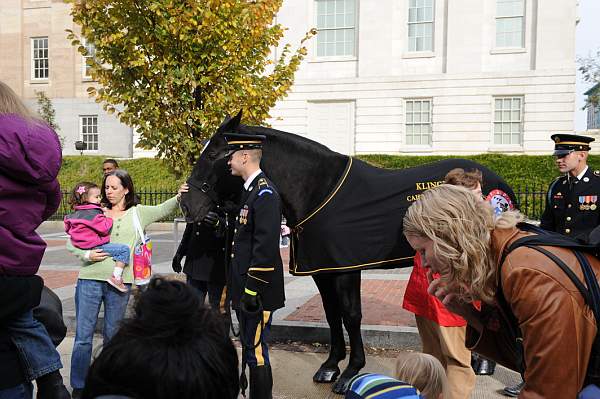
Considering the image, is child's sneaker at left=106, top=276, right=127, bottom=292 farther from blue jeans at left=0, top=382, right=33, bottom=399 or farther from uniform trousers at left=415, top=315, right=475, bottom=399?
uniform trousers at left=415, top=315, right=475, bottom=399

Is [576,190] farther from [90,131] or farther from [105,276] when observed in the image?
[90,131]

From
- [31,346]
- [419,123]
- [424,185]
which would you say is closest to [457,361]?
[424,185]

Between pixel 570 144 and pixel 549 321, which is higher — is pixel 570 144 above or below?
above

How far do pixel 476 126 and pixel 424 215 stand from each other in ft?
73.0

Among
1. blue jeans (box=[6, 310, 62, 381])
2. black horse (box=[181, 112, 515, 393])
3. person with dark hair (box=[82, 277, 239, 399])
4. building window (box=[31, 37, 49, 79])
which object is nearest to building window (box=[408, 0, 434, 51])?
black horse (box=[181, 112, 515, 393])

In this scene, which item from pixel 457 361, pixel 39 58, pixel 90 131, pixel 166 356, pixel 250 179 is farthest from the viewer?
pixel 39 58

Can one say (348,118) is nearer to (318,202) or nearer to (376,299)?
(376,299)

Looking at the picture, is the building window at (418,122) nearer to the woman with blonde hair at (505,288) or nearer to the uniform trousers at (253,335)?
the uniform trousers at (253,335)

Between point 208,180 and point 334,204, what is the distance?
1.09 m

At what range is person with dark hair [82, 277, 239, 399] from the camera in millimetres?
1143

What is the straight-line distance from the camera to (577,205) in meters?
5.50

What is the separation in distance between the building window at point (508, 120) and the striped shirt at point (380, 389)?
22.3m

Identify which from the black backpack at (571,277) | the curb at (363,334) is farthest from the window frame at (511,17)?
the black backpack at (571,277)

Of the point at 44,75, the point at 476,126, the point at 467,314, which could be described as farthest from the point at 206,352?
the point at 44,75
